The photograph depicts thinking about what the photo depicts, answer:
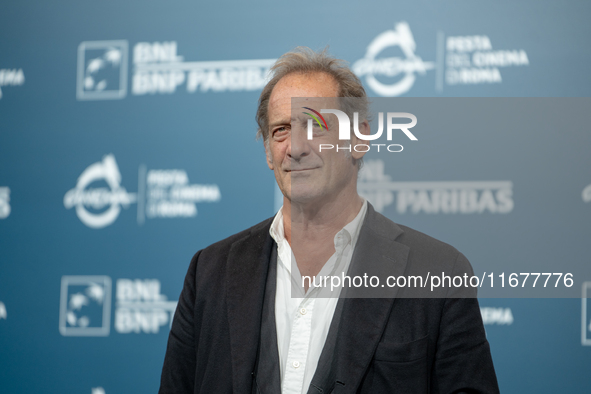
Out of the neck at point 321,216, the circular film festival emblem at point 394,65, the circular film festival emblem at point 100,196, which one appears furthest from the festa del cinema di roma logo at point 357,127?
the circular film festival emblem at point 100,196

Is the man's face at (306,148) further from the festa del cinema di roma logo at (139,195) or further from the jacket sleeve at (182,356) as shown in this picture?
the festa del cinema di roma logo at (139,195)

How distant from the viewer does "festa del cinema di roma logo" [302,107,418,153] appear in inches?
54.4

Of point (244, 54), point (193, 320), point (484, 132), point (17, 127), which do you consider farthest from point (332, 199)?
point (17, 127)

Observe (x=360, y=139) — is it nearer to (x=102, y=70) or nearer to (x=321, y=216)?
(x=321, y=216)

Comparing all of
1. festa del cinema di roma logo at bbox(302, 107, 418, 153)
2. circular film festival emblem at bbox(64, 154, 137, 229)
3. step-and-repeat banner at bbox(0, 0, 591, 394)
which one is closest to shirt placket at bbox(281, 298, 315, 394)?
festa del cinema di roma logo at bbox(302, 107, 418, 153)

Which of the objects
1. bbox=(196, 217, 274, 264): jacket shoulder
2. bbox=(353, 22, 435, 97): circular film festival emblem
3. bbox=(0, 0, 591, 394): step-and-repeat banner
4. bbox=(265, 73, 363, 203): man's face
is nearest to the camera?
bbox=(265, 73, 363, 203): man's face

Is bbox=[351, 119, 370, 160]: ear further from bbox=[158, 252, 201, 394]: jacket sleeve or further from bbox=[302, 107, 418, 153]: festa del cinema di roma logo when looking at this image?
bbox=[158, 252, 201, 394]: jacket sleeve

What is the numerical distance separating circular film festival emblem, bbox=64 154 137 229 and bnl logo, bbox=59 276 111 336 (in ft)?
0.88

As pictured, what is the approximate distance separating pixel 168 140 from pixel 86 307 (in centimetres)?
86

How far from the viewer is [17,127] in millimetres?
2492

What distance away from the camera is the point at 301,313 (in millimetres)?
1285

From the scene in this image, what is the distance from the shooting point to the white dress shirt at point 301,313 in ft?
4.07

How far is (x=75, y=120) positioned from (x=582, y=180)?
2.20 meters

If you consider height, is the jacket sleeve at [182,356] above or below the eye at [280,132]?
below
